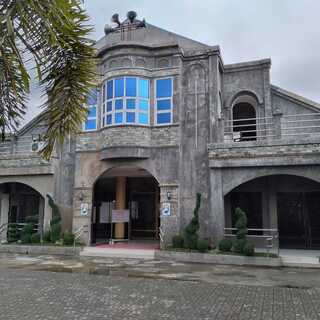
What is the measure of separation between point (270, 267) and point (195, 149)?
5974mm

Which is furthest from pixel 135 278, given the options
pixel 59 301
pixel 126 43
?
pixel 126 43

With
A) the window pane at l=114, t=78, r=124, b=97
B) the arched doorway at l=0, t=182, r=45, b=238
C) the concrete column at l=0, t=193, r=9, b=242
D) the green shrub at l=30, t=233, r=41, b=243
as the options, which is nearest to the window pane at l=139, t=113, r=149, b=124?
the window pane at l=114, t=78, r=124, b=97

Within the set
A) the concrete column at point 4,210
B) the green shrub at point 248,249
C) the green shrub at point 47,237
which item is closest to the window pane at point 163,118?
the green shrub at point 248,249

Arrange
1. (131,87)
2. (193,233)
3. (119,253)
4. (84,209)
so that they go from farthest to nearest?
(84,209), (131,87), (119,253), (193,233)

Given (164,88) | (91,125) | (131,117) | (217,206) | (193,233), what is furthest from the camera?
(91,125)

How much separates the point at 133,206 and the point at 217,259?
27.0 ft

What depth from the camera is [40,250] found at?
1555 cm

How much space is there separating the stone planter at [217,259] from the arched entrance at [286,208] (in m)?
3.20

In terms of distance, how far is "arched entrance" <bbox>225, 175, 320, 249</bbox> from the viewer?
15.5 m

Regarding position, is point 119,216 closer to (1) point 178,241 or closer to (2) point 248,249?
(1) point 178,241

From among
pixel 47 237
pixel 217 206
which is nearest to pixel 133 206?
pixel 47 237

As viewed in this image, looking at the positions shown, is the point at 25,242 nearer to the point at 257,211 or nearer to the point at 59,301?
the point at 59,301

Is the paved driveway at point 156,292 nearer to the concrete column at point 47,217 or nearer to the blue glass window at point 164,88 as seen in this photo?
the concrete column at point 47,217

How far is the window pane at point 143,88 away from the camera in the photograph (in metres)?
15.9
